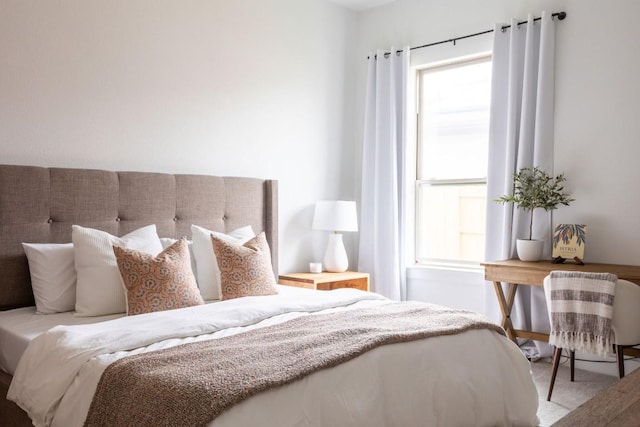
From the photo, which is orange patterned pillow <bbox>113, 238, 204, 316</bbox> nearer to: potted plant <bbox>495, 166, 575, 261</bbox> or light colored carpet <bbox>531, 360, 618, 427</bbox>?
light colored carpet <bbox>531, 360, 618, 427</bbox>

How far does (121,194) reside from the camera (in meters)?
3.36

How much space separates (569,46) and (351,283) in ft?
7.70

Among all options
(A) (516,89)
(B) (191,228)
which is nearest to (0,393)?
(B) (191,228)

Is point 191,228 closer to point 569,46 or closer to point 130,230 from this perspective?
point 130,230

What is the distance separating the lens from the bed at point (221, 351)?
6.07 feet

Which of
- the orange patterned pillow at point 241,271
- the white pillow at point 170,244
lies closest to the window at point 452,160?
the orange patterned pillow at point 241,271

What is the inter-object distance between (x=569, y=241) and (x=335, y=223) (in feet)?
5.61

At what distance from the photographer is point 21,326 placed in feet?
8.61

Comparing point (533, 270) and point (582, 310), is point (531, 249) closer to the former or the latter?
point (533, 270)

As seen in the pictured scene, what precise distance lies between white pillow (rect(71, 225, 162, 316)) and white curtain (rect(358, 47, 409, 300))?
93.7 inches

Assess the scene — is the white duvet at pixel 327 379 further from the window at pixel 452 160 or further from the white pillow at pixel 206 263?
the window at pixel 452 160

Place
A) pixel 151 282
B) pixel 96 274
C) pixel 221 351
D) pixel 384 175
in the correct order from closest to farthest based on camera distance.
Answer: pixel 221 351 → pixel 151 282 → pixel 96 274 → pixel 384 175

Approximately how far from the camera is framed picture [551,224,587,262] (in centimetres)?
371

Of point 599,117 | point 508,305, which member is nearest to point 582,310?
point 508,305
